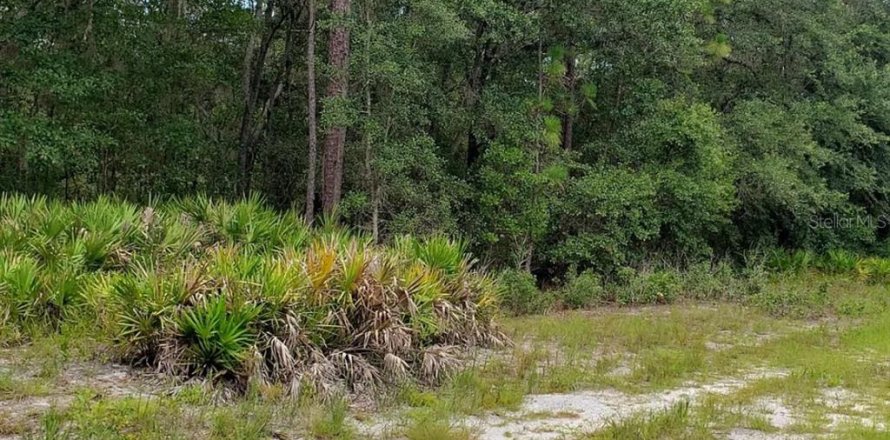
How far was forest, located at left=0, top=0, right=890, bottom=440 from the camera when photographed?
20.0 feet

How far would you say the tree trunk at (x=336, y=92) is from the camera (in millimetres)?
12688

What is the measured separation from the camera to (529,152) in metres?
14.7

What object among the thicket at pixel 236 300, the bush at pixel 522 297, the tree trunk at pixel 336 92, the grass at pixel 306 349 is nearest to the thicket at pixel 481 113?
the tree trunk at pixel 336 92

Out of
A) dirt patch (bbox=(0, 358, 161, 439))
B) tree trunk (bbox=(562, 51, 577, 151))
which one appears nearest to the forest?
dirt patch (bbox=(0, 358, 161, 439))

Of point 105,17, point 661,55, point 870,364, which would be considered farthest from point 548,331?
point 105,17

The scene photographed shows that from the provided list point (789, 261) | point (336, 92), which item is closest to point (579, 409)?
point (336, 92)

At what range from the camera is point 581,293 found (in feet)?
46.0

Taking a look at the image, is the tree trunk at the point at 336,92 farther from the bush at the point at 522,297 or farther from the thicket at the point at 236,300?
the thicket at the point at 236,300

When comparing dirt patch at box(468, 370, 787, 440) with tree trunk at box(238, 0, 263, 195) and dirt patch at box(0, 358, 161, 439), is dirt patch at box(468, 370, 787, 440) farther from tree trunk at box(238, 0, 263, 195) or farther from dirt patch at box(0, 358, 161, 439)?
tree trunk at box(238, 0, 263, 195)

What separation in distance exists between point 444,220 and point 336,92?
3.25 metres

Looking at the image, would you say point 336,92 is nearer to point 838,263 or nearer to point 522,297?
point 522,297

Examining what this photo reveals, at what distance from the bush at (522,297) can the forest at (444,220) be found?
0.05 m

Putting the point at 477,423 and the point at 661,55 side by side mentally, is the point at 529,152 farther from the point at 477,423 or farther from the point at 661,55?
the point at 477,423

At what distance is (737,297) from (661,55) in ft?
18.1
